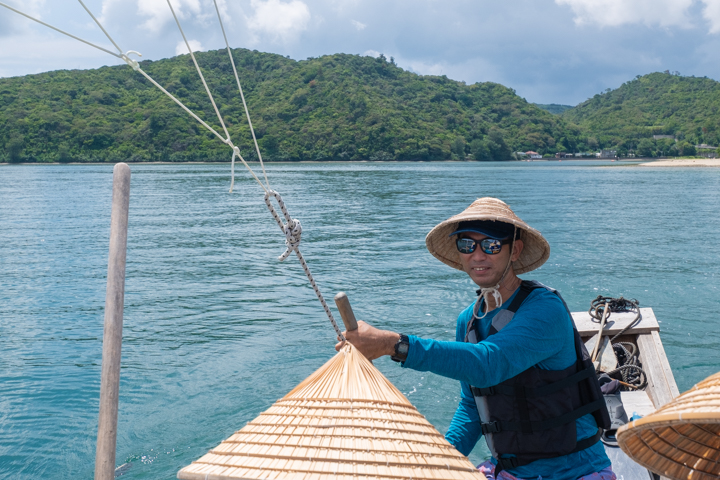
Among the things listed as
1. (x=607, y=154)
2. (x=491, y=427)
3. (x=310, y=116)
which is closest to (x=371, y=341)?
(x=491, y=427)

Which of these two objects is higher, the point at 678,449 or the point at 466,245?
the point at 466,245

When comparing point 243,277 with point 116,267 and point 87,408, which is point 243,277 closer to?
point 87,408

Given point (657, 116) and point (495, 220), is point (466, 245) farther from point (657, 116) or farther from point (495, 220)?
point (657, 116)

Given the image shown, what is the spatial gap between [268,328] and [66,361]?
11.5ft

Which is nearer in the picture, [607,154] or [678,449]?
[678,449]

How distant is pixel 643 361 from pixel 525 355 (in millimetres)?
4064

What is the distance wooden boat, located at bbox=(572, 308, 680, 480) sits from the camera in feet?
16.9

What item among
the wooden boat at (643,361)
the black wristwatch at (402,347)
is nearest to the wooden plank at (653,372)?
the wooden boat at (643,361)

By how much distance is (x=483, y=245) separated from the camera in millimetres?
2887

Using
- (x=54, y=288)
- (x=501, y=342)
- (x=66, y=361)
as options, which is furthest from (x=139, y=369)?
(x=501, y=342)

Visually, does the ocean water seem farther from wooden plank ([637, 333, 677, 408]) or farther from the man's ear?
the man's ear

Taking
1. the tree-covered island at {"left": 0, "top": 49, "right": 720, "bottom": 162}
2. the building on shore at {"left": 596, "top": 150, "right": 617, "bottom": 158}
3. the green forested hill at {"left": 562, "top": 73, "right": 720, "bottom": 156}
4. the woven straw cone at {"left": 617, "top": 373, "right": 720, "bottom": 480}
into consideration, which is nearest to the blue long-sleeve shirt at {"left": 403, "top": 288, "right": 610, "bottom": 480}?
the woven straw cone at {"left": 617, "top": 373, "right": 720, "bottom": 480}

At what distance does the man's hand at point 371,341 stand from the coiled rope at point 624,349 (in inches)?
152

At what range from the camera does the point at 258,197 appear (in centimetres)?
4278
